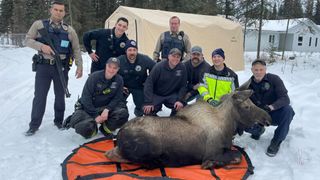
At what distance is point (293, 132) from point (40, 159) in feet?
11.8

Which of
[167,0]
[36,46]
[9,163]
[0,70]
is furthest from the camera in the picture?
[167,0]

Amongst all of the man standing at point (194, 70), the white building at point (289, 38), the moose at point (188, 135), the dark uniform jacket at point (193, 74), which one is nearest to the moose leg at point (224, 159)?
the moose at point (188, 135)

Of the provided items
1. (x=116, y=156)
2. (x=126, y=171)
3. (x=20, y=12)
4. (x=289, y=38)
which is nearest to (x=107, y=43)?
(x=116, y=156)

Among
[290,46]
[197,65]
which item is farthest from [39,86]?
[290,46]

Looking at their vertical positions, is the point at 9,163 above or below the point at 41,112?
below

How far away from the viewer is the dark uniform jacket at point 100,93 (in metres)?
4.87

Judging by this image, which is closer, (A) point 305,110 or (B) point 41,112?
(B) point 41,112

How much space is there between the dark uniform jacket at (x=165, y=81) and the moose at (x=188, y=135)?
115 cm

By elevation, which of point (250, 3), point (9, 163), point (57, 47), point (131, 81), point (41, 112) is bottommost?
point (9, 163)

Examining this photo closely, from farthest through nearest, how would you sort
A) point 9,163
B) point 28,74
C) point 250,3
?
1. point 250,3
2. point 28,74
3. point 9,163

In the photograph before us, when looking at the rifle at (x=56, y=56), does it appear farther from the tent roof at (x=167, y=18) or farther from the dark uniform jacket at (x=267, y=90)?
the tent roof at (x=167, y=18)

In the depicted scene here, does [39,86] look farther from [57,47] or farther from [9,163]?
[9,163]

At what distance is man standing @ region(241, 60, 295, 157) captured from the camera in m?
4.45

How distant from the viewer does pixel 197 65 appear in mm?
5742
